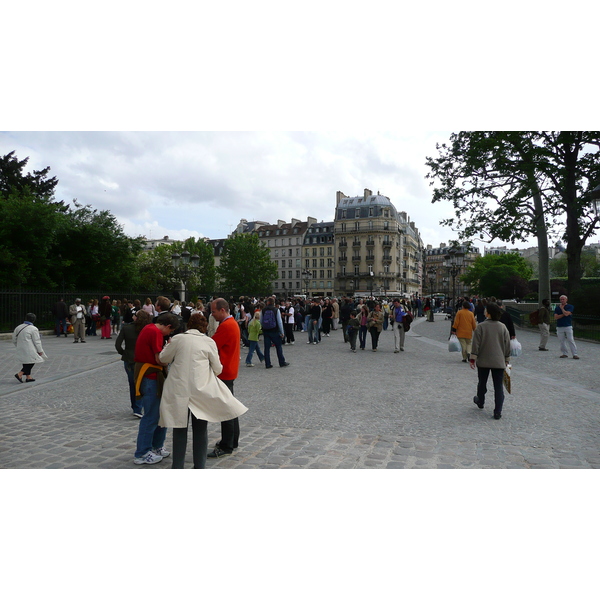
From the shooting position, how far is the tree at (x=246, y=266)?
8700 cm

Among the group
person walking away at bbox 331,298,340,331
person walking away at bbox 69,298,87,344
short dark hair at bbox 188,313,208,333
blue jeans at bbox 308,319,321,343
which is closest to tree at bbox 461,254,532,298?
person walking away at bbox 331,298,340,331

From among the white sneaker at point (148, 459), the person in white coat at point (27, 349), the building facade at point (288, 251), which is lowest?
the white sneaker at point (148, 459)

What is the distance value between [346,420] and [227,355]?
86.2 inches

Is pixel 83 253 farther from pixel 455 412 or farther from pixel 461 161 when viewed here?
pixel 455 412

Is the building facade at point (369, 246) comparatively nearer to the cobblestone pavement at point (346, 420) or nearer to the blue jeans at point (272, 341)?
the blue jeans at point (272, 341)

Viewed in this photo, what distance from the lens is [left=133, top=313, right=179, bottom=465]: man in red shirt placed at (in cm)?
507

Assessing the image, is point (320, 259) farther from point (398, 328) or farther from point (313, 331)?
point (398, 328)

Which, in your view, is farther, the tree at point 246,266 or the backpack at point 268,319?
the tree at point 246,266

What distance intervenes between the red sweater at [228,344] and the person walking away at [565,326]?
36.6 ft

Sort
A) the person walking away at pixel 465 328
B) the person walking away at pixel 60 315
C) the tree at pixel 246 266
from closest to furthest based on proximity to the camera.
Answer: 1. the person walking away at pixel 465 328
2. the person walking away at pixel 60 315
3. the tree at pixel 246 266

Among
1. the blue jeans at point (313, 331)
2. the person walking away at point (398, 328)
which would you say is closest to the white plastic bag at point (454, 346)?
the person walking away at point (398, 328)

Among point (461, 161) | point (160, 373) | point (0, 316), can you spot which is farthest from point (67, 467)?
point (461, 161)

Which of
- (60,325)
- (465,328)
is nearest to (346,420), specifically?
(465,328)
